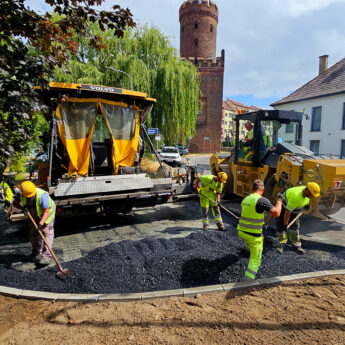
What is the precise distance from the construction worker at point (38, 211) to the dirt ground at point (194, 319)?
117cm

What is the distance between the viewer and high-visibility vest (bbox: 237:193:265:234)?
368cm

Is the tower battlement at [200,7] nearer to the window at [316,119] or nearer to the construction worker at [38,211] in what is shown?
the window at [316,119]

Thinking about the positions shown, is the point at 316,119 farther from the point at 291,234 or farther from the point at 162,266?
the point at 162,266

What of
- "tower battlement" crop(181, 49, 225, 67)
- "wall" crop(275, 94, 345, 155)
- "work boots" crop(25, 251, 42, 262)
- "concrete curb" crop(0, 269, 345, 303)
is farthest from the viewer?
"tower battlement" crop(181, 49, 225, 67)

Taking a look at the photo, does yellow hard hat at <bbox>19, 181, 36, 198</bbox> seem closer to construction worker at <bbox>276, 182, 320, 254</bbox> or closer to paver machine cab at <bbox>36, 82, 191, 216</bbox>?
paver machine cab at <bbox>36, 82, 191, 216</bbox>

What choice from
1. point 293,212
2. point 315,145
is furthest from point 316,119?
point 293,212

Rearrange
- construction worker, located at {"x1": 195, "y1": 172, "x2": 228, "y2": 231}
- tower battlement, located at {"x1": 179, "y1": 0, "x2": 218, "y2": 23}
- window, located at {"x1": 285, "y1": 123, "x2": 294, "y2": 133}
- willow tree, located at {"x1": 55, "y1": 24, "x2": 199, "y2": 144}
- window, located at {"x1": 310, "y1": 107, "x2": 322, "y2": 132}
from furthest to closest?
tower battlement, located at {"x1": 179, "y1": 0, "x2": 218, "y2": 23}, window, located at {"x1": 310, "y1": 107, "x2": 322, "y2": 132}, willow tree, located at {"x1": 55, "y1": 24, "x2": 199, "y2": 144}, window, located at {"x1": 285, "y1": 123, "x2": 294, "y2": 133}, construction worker, located at {"x1": 195, "y1": 172, "x2": 228, "y2": 231}

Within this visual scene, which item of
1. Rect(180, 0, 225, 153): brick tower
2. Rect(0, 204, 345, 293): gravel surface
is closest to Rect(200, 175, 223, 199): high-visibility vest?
Rect(0, 204, 345, 293): gravel surface

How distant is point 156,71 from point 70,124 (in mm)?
11033

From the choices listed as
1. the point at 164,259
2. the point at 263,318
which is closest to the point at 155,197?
the point at 164,259

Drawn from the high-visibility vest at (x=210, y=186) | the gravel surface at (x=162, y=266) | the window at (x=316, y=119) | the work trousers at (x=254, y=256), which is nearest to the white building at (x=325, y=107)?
the window at (x=316, y=119)

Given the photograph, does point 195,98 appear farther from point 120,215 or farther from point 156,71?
point 120,215

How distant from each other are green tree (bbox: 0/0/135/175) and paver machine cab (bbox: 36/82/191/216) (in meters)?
2.10

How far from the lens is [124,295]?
10.8 ft
